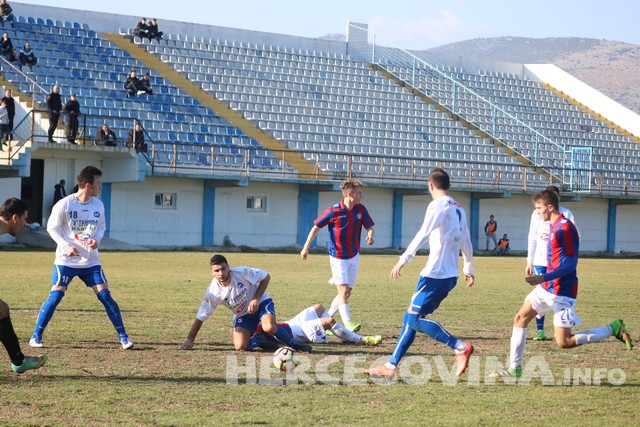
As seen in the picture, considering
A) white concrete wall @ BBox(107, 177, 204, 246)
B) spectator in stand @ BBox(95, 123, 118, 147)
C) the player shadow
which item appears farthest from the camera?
white concrete wall @ BBox(107, 177, 204, 246)

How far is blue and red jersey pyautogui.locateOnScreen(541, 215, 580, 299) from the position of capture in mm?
9039

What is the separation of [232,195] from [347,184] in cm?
2507

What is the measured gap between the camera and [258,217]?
37.9 meters

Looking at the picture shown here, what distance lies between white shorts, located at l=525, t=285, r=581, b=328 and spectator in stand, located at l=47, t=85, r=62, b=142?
948 inches

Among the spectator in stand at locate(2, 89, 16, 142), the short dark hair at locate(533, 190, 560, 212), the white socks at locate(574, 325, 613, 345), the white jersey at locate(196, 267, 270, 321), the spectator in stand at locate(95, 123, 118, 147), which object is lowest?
the white socks at locate(574, 325, 613, 345)

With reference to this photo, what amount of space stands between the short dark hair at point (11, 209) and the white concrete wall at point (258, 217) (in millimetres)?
28532

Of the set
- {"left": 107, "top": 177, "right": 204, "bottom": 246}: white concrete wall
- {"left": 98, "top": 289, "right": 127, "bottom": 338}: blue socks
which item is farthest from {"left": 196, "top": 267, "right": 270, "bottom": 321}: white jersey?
{"left": 107, "top": 177, "right": 204, "bottom": 246}: white concrete wall

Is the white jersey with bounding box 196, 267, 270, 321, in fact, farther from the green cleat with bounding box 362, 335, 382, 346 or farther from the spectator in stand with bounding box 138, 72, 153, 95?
the spectator in stand with bounding box 138, 72, 153, 95

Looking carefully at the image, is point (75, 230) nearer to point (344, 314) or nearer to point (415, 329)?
point (344, 314)

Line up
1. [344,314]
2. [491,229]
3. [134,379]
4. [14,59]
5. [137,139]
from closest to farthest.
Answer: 1. [134,379]
2. [344,314]
3. [137,139]
4. [14,59]
5. [491,229]

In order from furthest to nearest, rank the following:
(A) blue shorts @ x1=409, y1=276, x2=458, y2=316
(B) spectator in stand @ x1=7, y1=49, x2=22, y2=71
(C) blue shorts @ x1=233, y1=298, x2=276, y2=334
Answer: (B) spectator in stand @ x1=7, y1=49, x2=22, y2=71 → (C) blue shorts @ x1=233, y1=298, x2=276, y2=334 → (A) blue shorts @ x1=409, y1=276, x2=458, y2=316

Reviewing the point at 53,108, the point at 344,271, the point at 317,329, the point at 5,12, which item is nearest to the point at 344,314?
the point at 344,271

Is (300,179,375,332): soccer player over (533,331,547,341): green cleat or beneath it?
over

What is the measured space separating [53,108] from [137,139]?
122 inches
